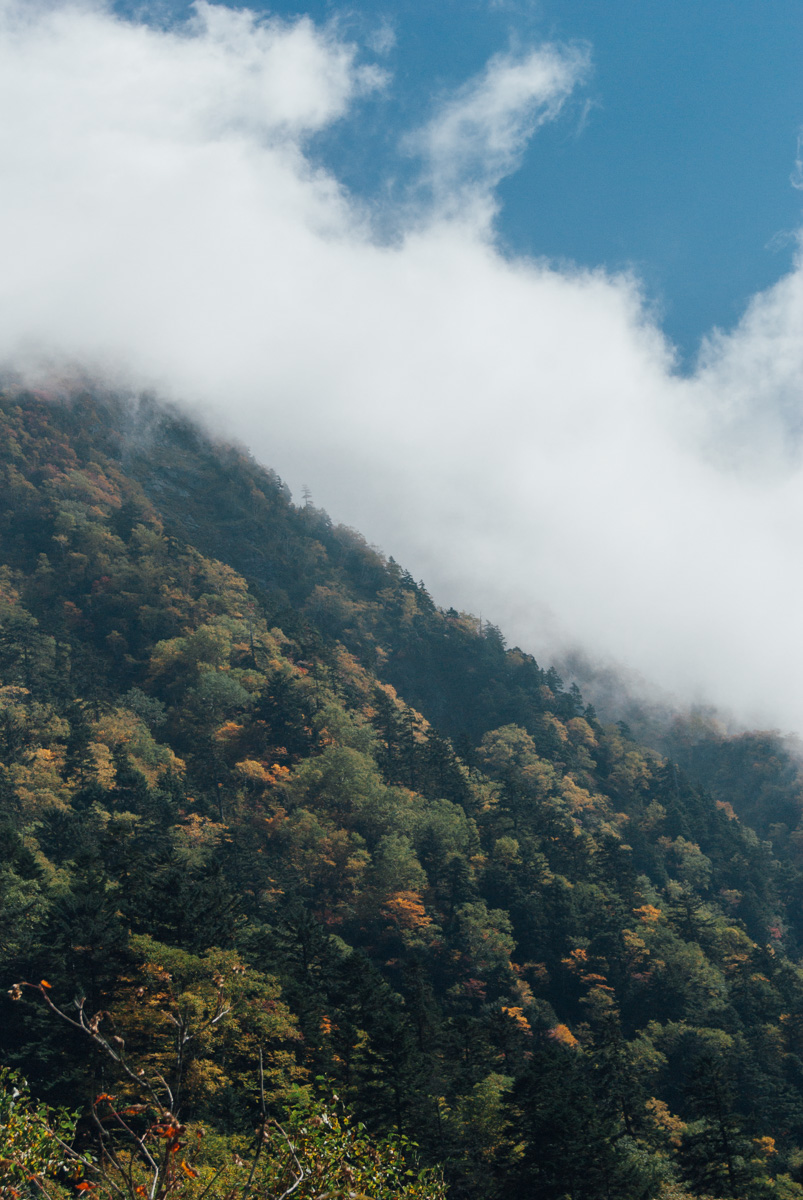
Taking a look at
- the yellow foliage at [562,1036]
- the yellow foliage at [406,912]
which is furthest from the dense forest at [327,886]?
the yellow foliage at [406,912]

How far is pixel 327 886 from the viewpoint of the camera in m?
83.7

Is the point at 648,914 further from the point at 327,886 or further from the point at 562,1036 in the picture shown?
the point at 327,886

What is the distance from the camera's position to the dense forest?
119 feet

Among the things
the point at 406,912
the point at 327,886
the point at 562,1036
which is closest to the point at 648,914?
the point at 562,1036

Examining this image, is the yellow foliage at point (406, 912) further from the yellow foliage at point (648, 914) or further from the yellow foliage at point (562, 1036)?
the yellow foliage at point (648, 914)

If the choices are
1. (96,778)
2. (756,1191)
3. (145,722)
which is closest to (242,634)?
(145,722)

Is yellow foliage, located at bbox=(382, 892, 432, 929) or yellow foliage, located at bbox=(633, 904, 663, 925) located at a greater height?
yellow foliage, located at bbox=(633, 904, 663, 925)

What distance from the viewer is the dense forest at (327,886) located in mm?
36250

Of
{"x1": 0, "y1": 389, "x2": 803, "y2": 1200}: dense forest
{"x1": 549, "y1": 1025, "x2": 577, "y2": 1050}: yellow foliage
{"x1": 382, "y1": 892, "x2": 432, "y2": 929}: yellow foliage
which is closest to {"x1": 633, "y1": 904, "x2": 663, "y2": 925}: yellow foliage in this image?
{"x1": 0, "y1": 389, "x2": 803, "y2": 1200}: dense forest

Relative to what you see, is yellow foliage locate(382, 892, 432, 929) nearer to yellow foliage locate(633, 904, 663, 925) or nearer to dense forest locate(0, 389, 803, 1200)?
dense forest locate(0, 389, 803, 1200)

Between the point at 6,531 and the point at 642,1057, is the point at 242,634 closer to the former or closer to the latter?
the point at 6,531

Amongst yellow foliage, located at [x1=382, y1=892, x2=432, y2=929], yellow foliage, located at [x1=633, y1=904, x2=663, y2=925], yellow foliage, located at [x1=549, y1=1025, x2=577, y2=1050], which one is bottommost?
yellow foliage, located at [x1=549, y1=1025, x2=577, y2=1050]

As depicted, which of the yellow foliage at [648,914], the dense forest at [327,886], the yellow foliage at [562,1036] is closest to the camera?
the dense forest at [327,886]

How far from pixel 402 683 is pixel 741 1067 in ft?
336
